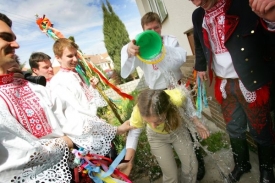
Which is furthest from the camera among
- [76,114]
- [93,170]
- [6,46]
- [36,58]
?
[36,58]

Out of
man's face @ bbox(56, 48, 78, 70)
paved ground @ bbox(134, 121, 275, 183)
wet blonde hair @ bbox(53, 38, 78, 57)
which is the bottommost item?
paved ground @ bbox(134, 121, 275, 183)

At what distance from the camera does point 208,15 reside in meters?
1.81

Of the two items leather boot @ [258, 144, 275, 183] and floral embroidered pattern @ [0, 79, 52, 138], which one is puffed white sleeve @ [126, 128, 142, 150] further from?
leather boot @ [258, 144, 275, 183]

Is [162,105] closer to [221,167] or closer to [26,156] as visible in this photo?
[26,156]

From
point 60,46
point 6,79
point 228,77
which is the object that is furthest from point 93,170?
point 60,46

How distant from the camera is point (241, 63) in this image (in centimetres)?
166

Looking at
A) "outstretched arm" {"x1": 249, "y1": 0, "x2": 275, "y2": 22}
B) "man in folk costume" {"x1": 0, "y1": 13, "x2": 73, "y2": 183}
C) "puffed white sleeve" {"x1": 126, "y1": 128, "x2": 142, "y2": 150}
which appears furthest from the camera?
"puffed white sleeve" {"x1": 126, "y1": 128, "x2": 142, "y2": 150}

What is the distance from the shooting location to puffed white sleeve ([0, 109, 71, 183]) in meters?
1.05

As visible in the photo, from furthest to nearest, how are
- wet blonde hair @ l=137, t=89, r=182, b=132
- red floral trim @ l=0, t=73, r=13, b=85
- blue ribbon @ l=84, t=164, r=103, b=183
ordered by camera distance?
wet blonde hair @ l=137, t=89, r=182, b=132 → blue ribbon @ l=84, t=164, r=103, b=183 → red floral trim @ l=0, t=73, r=13, b=85

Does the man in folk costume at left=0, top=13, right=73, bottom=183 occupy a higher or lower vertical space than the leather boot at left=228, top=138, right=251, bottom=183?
higher

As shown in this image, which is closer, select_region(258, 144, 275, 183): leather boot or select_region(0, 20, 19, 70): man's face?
select_region(0, 20, 19, 70): man's face

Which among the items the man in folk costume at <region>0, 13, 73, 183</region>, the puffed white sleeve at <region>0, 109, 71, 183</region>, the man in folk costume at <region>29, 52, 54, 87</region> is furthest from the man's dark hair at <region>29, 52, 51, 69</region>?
the puffed white sleeve at <region>0, 109, 71, 183</region>

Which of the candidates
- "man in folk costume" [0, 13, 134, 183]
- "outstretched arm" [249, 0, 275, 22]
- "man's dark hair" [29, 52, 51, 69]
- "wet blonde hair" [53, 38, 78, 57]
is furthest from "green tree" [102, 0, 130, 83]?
"outstretched arm" [249, 0, 275, 22]

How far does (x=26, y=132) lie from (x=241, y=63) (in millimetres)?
1696
